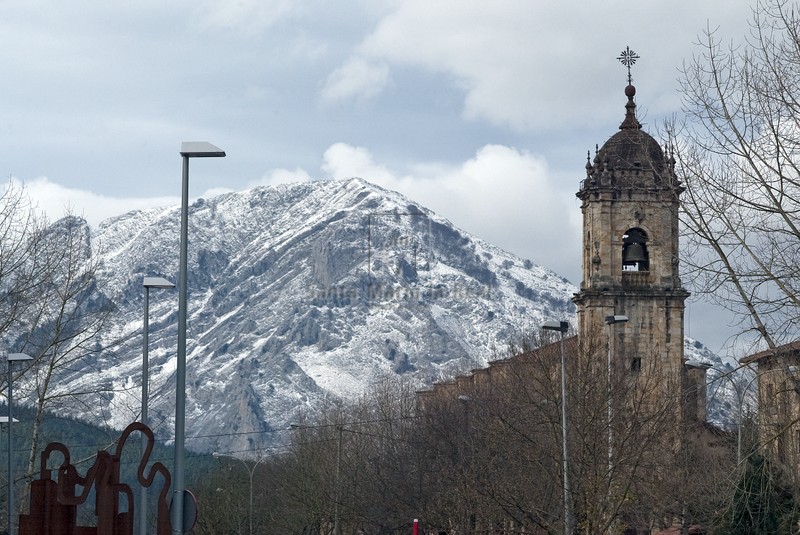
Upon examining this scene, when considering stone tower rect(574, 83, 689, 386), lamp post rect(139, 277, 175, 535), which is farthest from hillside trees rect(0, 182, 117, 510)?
stone tower rect(574, 83, 689, 386)

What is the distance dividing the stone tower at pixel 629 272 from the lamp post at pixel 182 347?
186ft

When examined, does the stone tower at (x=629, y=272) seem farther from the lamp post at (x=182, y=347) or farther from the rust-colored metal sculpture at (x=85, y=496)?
the lamp post at (x=182, y=347)

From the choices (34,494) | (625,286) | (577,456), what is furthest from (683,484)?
(34,494)

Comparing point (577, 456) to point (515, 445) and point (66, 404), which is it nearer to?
point (515, 445)

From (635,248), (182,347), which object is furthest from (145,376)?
(635,248)

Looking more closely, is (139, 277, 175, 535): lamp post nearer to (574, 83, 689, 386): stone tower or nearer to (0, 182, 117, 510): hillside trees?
(0, 182, 117, 510): hillside trees

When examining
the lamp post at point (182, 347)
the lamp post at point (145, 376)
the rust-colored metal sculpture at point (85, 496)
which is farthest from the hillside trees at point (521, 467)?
the rust-colored metal sculpture at point (85, 496)

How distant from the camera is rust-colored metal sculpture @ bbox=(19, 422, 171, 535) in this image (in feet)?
94.7

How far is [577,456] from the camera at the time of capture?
48.0 m

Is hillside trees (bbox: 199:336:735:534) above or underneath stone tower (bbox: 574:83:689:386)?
underneath

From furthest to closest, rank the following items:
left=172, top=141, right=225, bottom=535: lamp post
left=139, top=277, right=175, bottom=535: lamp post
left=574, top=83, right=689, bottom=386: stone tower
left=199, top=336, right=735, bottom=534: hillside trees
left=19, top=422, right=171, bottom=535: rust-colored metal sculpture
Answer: left=574, top=83, right=689, bottom=386: stone tower, left=199, top=336, right=735, bottom=534: hillside trees, left=139, top=277, right=175, bottom=535: lamp post, left=19, top=422, right=171, bottom=535: rust-colored metal sculpture, left=172, top=141, right=225, bottom=535: lamp post

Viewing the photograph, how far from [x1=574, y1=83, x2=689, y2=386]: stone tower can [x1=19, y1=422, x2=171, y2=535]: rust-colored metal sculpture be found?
5540 cm

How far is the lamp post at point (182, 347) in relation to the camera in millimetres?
26250

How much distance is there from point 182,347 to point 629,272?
196ft
